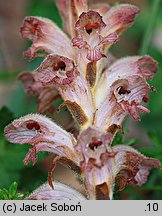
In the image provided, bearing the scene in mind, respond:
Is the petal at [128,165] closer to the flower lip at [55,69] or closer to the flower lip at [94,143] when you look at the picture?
A: the flower lip at [94,143]

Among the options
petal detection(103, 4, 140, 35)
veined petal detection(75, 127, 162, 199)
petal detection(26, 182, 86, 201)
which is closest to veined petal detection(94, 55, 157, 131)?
veined petal detection(75, 127, 162, 199)

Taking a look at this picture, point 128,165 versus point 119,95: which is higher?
point 119,95

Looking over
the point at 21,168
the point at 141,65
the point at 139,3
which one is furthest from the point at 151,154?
the point at 139,3

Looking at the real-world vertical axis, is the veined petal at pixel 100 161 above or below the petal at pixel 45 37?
below

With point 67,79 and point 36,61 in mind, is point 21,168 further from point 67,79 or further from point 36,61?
point 36,61

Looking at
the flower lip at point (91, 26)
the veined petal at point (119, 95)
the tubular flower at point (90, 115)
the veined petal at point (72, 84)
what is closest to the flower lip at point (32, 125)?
the tubular flower at point (90, 115)

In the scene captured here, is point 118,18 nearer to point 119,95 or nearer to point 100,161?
point 119,95

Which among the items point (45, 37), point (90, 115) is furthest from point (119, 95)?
point (45, 37)

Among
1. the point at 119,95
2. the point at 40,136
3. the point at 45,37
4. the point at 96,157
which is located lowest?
the point at 96,157
